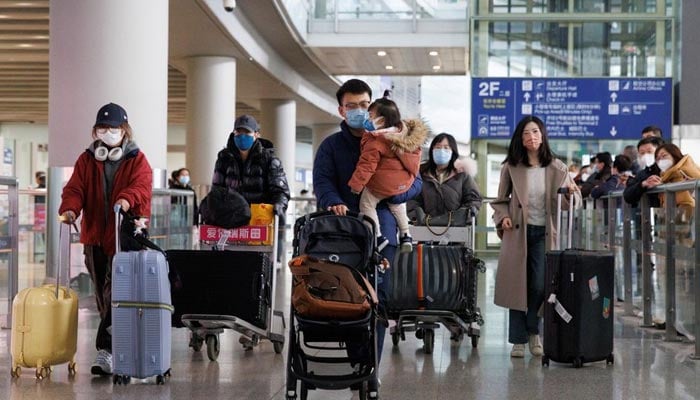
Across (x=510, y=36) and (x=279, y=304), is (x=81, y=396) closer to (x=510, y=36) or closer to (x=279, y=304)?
(x=279, y=304)

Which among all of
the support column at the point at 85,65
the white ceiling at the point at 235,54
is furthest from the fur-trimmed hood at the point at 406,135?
the white ceiling at the point at 235,54

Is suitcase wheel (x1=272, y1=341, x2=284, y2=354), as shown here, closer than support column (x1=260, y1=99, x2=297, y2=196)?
Yes

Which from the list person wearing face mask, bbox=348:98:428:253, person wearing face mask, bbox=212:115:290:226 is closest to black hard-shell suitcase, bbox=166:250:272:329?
person wearing face mask, bbox=212:115:290:226

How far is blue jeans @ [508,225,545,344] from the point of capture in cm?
786

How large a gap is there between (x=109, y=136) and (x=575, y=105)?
1720cm

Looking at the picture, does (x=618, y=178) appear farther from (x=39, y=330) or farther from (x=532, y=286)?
(x=39, y=330)

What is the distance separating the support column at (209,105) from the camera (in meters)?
24.6

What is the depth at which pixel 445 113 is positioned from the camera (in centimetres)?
2553

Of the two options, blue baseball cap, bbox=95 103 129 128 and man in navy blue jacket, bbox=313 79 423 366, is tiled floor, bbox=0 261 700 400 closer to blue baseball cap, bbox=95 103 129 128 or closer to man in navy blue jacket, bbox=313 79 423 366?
man in navy blue jacket, bbox=313 79 423 366

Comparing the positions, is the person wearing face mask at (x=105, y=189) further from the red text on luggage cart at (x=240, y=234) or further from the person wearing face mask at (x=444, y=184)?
the person wearing face mask at (x=444, y=184)

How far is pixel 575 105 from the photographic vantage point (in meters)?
22.8

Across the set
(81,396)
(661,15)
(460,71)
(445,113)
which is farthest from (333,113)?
(81,396)

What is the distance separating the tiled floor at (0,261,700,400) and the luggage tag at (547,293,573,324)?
13.4 inches

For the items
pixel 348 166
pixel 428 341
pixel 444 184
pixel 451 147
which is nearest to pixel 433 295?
pixel 428 341
